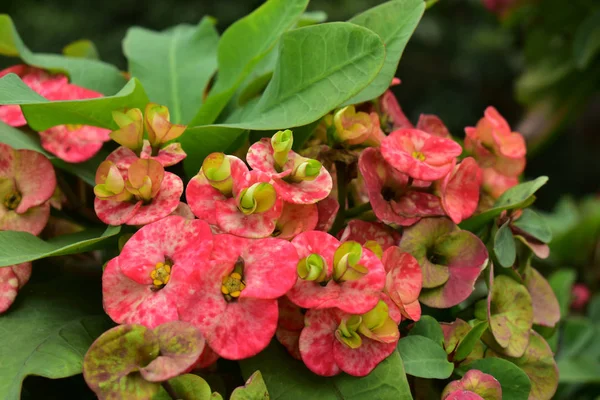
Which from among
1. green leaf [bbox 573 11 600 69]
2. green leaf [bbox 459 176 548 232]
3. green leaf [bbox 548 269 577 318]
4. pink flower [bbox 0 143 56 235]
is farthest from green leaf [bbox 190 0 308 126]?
green leaf [bbox 573 11 600 69]

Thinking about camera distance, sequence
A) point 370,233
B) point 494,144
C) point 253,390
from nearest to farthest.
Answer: point 253,390 → point 370,233 → point 494,144

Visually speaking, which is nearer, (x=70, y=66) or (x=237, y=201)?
(x=237, y=201)

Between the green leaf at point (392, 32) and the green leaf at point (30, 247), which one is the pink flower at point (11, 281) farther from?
the green leaf at point (392, 32)

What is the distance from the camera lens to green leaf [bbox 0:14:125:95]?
676 millimetres

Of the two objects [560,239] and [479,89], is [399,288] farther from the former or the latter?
[479,89]

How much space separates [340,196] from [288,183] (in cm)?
9

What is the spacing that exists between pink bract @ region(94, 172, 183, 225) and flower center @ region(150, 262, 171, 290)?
0.04m

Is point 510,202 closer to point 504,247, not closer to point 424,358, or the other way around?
point 504,247

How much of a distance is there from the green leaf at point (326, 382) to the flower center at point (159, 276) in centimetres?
9

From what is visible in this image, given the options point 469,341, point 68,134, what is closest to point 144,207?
point 68,134

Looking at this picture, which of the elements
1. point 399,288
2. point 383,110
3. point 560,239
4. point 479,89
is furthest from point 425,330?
point 479,89

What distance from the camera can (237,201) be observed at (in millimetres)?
455

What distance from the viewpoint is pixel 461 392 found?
1.54 feet

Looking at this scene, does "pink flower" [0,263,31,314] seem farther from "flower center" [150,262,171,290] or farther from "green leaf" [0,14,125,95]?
"green leaf" [0,14,125,95]
